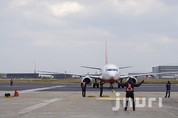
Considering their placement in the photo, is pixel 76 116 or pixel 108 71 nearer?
pixel 76 116

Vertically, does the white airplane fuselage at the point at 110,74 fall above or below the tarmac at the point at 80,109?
above

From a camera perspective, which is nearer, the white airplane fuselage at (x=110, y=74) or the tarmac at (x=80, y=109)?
the tarmac at (x=80, y=109)

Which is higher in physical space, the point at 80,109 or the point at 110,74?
the point at 110,74

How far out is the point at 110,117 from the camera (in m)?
15.2

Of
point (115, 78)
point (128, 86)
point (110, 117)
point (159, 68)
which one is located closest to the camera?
point (110, 117)

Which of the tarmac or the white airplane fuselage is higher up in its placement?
the white airplane fuselage

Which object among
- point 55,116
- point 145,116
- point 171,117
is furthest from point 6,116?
point 171,117

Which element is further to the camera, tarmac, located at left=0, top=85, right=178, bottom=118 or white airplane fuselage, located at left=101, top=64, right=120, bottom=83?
white airplane fuselage, located at left=101, top=64, right=120, bottom=83

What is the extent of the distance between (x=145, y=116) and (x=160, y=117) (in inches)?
27.5

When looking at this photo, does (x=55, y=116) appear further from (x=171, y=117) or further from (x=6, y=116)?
(x=171, y=117)

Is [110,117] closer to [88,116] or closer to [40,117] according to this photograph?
[88,116]

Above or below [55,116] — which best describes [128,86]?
above

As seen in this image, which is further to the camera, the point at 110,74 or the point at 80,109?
the point at 110,74

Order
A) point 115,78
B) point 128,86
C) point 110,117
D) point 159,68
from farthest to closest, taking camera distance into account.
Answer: point 159,68 < point 115,78 < point 128,86 < point 110,117
